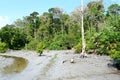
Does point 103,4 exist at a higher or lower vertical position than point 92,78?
higher

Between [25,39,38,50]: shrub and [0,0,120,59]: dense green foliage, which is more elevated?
[0,0,120,59]: dense green foliage

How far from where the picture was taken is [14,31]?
86.8 m

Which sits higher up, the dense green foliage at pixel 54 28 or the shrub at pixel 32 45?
the dense green foliage at pixel 54 28

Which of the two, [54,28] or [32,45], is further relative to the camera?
[54,28]

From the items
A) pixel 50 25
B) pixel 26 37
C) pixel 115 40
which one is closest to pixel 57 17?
pixel 50 25

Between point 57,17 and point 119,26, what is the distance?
70.6m

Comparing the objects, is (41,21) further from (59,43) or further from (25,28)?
(59,43)

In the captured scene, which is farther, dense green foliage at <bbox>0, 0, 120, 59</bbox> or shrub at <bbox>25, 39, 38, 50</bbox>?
shrub at <bbox>25, 39, 38, 50</bbox>

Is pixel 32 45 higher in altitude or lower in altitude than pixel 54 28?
lower

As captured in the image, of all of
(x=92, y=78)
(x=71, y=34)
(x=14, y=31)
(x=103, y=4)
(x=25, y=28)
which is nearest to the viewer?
(x=92, y=78)

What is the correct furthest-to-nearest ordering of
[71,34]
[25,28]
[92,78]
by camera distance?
[25,28] < [71,34] < [92,78]

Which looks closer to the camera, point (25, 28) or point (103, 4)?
point (103, 4)

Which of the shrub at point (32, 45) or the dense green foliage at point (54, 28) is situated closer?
the dense green foliage at point (54, 28)

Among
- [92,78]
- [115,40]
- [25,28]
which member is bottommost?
[92,78]
